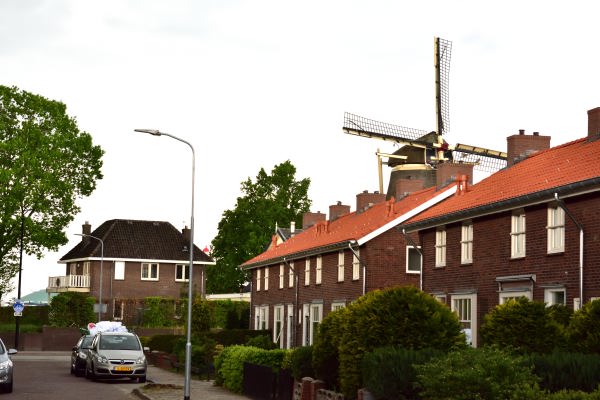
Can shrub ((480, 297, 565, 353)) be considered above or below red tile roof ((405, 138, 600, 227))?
below

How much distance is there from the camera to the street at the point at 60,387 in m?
31.6

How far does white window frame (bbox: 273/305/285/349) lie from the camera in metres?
62.5

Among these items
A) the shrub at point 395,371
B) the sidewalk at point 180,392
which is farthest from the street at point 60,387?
the shrub at point 395,371

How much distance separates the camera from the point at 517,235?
1256 inches

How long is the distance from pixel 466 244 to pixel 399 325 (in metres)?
14.2

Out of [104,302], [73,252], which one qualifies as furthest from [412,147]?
[73,252]

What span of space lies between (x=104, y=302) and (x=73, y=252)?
10.4m

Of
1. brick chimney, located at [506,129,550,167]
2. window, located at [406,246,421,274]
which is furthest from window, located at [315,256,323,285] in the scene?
brick chimney, located at [506,129,550,167]

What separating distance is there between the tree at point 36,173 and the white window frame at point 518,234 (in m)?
41.3

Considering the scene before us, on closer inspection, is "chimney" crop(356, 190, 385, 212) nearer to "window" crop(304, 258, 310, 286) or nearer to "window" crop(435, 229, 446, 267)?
"window" crop(304, 258, 310, 286)

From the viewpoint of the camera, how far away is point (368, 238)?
48.3 meters

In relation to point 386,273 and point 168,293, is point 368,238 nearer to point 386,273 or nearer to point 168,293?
point 386,273

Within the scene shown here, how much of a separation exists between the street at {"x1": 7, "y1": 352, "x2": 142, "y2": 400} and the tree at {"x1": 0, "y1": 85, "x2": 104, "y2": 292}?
2109cm

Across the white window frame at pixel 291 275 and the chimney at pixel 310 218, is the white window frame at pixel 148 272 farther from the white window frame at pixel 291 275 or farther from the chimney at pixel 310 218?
the white window frame at pixel 291 275
